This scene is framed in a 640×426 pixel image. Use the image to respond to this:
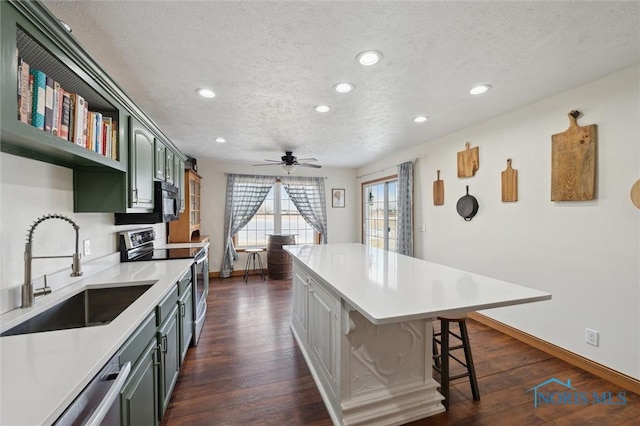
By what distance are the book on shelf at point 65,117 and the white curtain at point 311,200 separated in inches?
176

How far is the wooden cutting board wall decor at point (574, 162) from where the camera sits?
2152 mm

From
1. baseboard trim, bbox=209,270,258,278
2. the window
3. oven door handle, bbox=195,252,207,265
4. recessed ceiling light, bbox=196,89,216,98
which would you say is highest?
recessed ceiling light, bbox=196,89,216,98

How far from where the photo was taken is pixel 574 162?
2250 mm

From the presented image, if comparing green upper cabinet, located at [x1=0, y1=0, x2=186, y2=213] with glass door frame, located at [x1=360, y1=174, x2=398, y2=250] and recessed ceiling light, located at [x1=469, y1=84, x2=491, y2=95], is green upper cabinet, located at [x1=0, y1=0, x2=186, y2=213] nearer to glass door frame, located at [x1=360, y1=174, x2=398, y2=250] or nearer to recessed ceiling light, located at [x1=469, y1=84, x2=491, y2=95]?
recessed ceiling light, located at [x1=469, y1=84, x2=491, y2=95]

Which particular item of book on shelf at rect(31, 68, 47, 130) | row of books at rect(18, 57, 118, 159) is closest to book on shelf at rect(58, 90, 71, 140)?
row of books at rect(18, 57, 118, 159)

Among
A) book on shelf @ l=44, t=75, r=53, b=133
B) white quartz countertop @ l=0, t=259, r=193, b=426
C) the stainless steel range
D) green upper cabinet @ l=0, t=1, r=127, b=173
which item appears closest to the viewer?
white quartz countertop @ l=0, t=259, r=193, b=426

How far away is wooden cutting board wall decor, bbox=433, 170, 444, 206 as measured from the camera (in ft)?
12.2

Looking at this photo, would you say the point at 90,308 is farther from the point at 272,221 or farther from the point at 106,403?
the point at 272,221

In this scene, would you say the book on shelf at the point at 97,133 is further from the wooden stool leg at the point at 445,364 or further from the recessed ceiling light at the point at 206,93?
the wooden stool leg at the point at 445,364

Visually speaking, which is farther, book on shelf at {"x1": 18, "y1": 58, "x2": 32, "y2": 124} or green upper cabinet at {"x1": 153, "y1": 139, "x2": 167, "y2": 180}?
green upper cabinet at {"x1": 153, "y1": 139, "x2": 167, "y2": 180}

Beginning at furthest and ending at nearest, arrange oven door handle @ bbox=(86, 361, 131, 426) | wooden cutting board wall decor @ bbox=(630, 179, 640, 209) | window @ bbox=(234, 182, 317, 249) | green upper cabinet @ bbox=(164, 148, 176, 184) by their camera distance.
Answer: window @ bbox=(234, 182, 317, 249) < green upper cabinet @ bbox=(164, 148, 176, 184) < wooden cutting board wall decor @ bbox=(630, 179, 640, 209) < oven door handle @ bbox=(86, 361, 131, 426)

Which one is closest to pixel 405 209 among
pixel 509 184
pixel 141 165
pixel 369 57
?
pixel 509 184

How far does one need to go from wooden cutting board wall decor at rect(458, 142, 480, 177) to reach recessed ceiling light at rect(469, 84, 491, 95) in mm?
1008

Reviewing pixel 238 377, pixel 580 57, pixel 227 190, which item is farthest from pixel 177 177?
pixel 580 57
